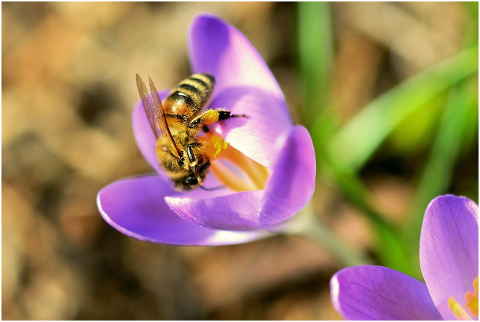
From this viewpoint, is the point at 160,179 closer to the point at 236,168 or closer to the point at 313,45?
the point at 236,168

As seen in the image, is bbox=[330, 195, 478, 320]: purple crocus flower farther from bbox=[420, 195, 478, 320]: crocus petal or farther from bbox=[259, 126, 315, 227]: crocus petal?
bbox=[259, 126, 315, 227]: crocus petal

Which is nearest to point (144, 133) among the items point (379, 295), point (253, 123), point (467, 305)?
point (253, 123)

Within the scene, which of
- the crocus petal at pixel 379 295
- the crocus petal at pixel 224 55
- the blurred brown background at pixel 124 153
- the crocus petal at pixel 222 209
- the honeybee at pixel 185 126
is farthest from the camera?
the blurred brown background at pixel 124 153

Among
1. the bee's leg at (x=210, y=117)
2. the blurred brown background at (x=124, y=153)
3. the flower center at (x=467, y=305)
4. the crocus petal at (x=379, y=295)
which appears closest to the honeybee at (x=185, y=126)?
the bee's leg at (x=210, y=117)

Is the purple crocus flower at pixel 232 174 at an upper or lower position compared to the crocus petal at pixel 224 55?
lower

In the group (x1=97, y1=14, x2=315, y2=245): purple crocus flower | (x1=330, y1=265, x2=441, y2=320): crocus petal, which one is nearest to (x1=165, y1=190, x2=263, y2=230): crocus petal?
(x1=97, y1=14, x2=315, y2=245): purple crocus flower

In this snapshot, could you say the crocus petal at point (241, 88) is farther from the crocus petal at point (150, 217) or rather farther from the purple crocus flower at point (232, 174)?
the crocus petal at point (150, 217)
